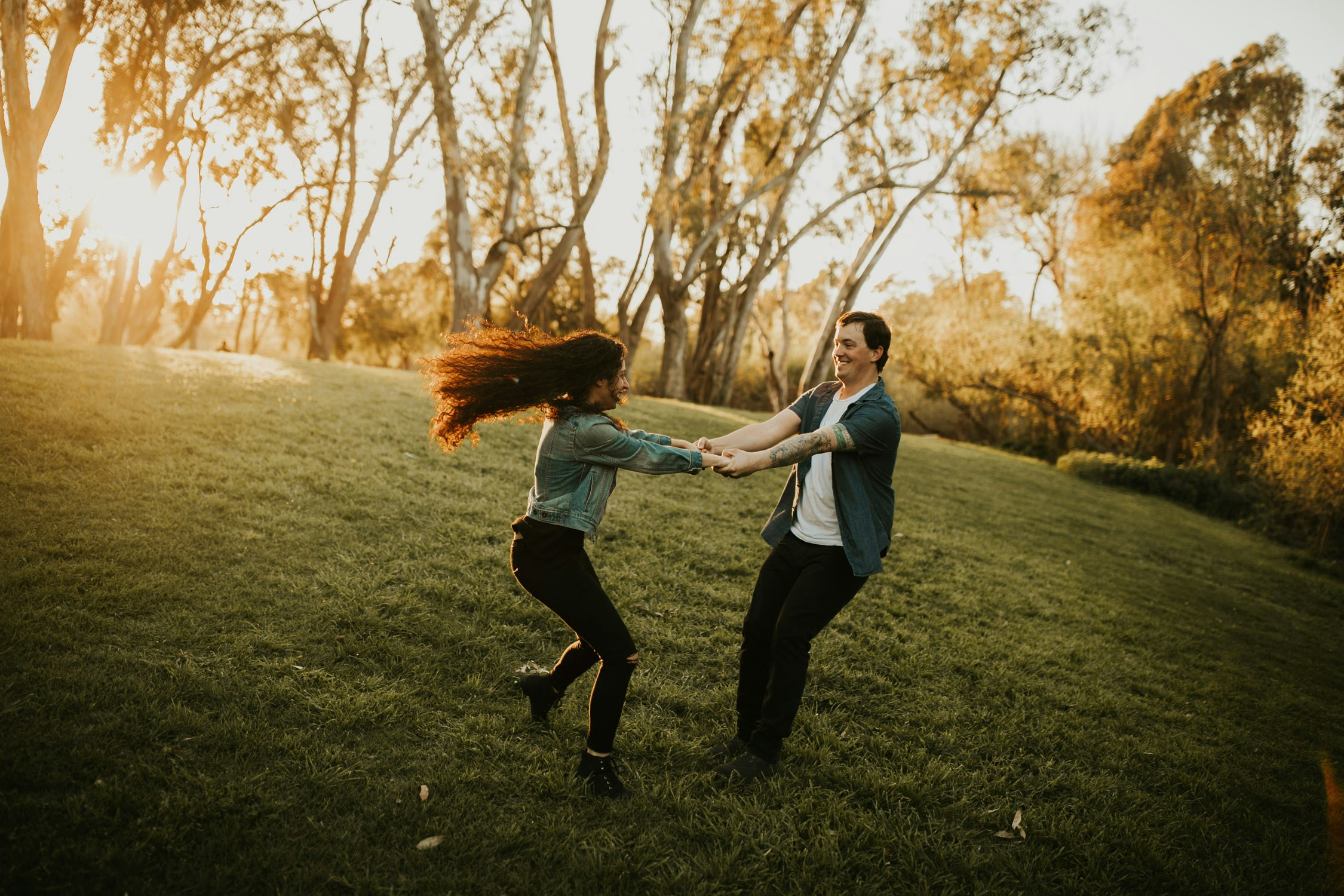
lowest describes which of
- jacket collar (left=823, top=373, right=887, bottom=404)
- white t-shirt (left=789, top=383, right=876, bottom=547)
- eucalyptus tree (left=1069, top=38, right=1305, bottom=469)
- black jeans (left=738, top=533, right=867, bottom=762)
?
black jeans (left=738, top=533, right=867, bottom=762)

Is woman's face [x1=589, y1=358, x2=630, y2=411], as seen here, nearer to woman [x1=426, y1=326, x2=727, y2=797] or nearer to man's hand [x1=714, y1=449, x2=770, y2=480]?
woman [x1=426, y1=326, x2=727, y2=797]

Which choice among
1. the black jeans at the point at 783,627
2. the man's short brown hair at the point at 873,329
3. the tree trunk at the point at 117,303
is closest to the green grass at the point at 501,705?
the black jeans at the point at 783,627

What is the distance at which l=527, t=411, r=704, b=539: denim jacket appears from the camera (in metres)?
3.15

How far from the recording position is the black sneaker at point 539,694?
3795 mm

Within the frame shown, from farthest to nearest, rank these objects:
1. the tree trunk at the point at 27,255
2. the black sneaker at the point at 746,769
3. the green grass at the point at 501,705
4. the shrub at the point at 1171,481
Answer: the shrub at the point at 1171,481
the tree trunk at the point at 27,255
the black sneaker at the point at 746,769
the green grass at the point at 501,705

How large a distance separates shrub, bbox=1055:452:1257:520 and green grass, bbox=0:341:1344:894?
38.3 feet

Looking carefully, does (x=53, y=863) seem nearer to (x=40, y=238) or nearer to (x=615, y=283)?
(x=40, y=238)

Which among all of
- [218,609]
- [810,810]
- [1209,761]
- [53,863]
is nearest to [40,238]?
[218,609]

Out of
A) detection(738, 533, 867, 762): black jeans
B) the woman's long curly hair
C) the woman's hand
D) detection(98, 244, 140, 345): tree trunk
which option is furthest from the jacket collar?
detection(98, 244, 140, 345): tree trunk

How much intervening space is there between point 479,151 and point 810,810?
23569 millimetres

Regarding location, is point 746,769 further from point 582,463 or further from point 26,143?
point 26,143

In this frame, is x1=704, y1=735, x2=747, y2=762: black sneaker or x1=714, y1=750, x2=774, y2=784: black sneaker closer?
x1=714, y1=750, x2=774, y2=784: black sneaker

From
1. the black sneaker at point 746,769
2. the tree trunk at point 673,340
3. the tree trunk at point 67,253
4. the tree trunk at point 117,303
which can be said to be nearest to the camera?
the black sneaker at point 746,769

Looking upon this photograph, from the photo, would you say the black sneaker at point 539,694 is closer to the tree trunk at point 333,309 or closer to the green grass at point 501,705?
the green grass at point 501,705
